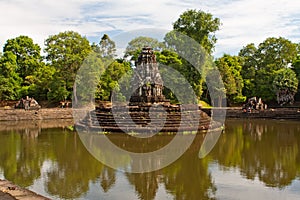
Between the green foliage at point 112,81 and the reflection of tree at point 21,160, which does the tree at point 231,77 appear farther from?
the reflection of tree at point 21,160

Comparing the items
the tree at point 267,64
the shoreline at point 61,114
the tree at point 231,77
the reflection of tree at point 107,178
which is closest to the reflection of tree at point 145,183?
the reflection of tree at point 107,178

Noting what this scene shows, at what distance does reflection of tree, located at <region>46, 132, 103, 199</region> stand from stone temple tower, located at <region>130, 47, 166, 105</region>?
29.0 ft

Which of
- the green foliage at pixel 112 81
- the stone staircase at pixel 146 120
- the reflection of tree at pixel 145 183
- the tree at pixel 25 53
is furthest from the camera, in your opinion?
the tree at pixel 25 53

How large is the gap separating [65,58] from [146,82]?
18.2 m

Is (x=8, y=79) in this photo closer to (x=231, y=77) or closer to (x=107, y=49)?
(x=107, y=49)

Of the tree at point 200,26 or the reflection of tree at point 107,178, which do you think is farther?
the tree at point 200,26

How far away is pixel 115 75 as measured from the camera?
44.7m

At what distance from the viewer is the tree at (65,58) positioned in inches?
1565

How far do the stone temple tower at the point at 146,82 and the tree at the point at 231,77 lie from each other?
1974cm

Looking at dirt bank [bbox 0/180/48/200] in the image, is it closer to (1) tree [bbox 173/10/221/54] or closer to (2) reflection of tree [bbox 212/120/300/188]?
(2) reflection of tree [bbox 212/120/300/188]

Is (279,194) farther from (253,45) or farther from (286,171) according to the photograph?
(253,45)

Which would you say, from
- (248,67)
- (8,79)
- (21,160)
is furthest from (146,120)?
(248,67)

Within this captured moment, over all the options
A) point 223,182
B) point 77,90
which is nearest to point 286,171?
point 223,182

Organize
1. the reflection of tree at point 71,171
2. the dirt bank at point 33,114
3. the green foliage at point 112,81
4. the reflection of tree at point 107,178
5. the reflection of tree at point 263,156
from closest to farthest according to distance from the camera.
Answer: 1. the reflection of tree at point 71,171
2. the reflection of tree at point 107,178
3. the reflection of tree at point 263,156
4. the dirt bank at point 33,114
5. the green foliage at point 112,81
